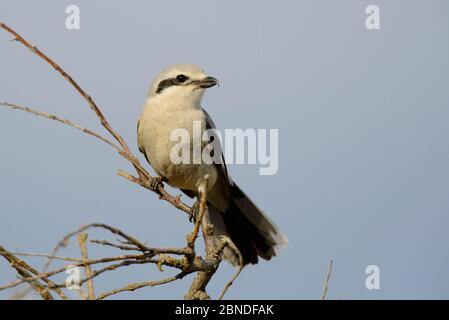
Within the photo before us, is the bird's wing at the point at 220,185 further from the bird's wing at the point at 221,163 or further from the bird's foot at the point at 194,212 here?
the bird's foot at the point at 194,212

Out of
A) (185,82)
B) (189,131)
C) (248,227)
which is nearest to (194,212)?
(189,131)

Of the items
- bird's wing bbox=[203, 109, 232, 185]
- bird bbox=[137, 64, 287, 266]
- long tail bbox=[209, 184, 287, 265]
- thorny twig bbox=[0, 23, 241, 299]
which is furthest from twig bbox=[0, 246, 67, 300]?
long tail bbox=[209, 184, 287, 265]

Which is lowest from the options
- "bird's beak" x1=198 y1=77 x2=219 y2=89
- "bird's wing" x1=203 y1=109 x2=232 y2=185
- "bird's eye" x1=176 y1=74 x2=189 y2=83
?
"bird's wing" x1=203 y1=109 x2=232 y2=185

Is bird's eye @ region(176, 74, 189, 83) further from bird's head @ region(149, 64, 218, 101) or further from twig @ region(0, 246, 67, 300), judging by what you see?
twig @ region(0, 246, 67, 300)

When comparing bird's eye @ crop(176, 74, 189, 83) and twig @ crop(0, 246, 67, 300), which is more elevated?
bird's eye @ crop(176, 74, 189, 83)

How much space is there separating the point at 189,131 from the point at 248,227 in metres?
1.47

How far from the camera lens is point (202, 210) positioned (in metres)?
3.15

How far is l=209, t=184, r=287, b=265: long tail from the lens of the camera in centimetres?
662

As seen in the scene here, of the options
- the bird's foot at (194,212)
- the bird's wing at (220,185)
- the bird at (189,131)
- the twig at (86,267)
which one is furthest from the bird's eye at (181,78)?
the twig at (86,267)

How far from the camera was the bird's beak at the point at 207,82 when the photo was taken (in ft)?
19.2

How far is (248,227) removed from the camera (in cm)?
676
